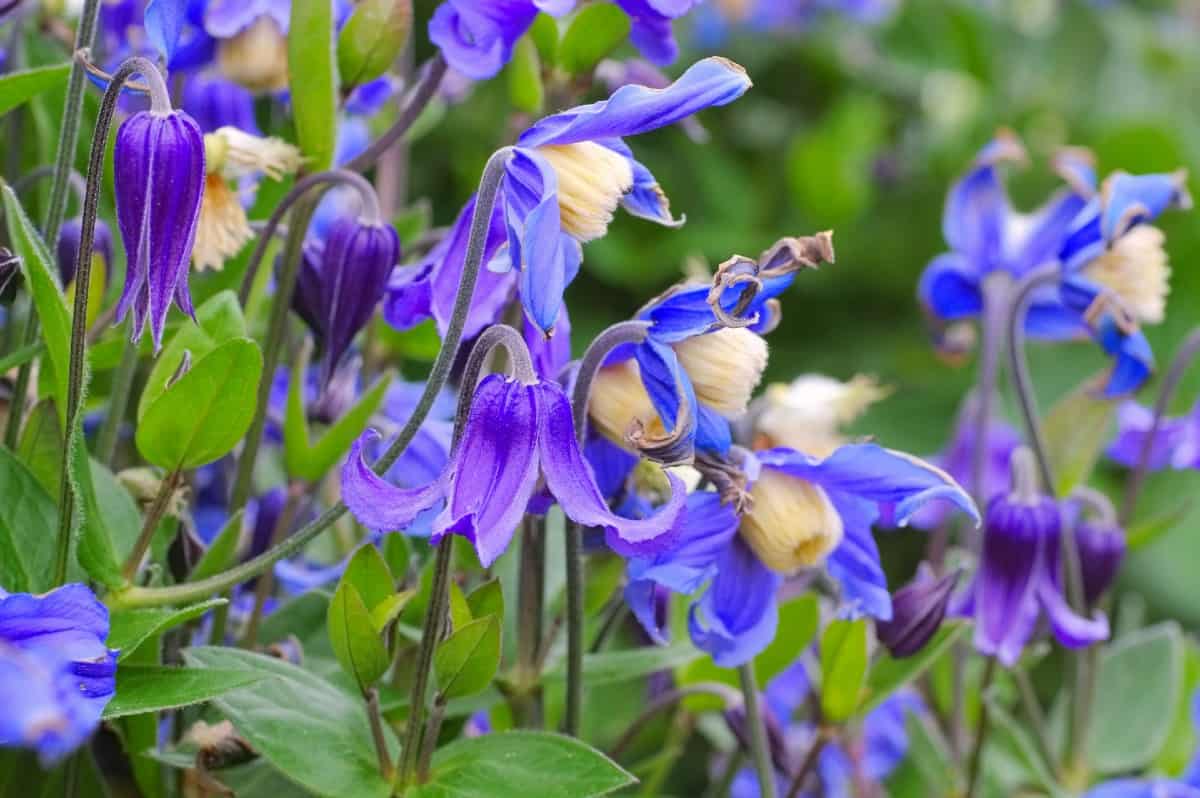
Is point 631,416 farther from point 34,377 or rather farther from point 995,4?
point 995,4

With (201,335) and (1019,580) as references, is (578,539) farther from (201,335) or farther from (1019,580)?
(1019,580)

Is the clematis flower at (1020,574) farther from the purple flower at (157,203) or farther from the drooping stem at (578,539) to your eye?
the purple flower at (157,203)

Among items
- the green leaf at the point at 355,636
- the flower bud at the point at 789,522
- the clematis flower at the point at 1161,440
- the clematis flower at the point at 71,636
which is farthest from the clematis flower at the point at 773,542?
the clematis flower at the point at 1161,440

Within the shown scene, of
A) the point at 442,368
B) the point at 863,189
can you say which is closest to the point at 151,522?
the point at 442,368

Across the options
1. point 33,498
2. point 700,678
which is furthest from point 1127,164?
point 33,498

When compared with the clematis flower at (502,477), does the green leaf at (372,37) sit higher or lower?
higher
